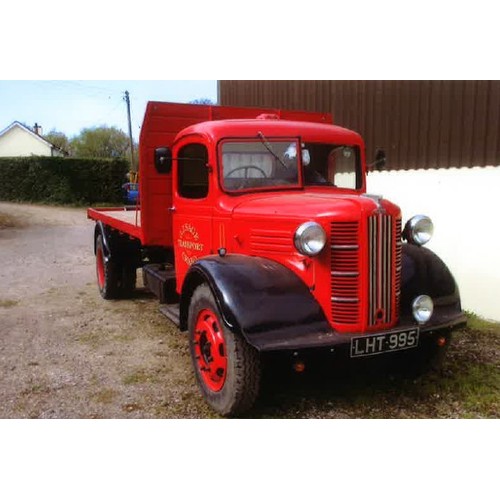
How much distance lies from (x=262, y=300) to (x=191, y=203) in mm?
1671

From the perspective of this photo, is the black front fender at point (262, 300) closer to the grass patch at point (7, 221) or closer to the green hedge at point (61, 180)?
the grass patch at point (7, 221)

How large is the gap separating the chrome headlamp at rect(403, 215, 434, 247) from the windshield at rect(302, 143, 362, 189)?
770mm

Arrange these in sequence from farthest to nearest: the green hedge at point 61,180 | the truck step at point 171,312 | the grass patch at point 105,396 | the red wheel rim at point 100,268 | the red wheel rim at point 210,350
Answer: the green hedge at point 61,180 < the red wheel rim at point 100,268 < the truck step at point 171,312 < the grass patch at point 105,396 < the red wheel rim at point 210,350

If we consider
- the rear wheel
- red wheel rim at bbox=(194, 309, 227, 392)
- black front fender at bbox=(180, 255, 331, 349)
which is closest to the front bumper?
black front fender at bbox=(180, 255, 331, 349)

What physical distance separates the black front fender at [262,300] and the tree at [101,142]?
108 feet

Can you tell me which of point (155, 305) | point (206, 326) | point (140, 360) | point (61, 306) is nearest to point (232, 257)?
point (206, 326)

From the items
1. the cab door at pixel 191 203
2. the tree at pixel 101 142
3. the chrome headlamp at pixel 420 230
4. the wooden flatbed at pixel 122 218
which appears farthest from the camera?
the tree at pixel 101 142

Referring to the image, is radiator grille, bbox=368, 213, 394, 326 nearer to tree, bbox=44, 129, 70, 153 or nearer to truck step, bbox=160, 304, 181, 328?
truck step, bbox=160, 304, 181, 328

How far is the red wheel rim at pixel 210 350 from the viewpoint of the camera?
340 centimetres

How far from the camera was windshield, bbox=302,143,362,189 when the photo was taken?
4.26 m

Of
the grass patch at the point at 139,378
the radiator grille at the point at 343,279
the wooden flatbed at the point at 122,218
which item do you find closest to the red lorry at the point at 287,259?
the radiator grille at the point at 343,279

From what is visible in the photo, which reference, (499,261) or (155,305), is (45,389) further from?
(499,261)

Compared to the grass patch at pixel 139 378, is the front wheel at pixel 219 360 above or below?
above

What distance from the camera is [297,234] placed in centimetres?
325
